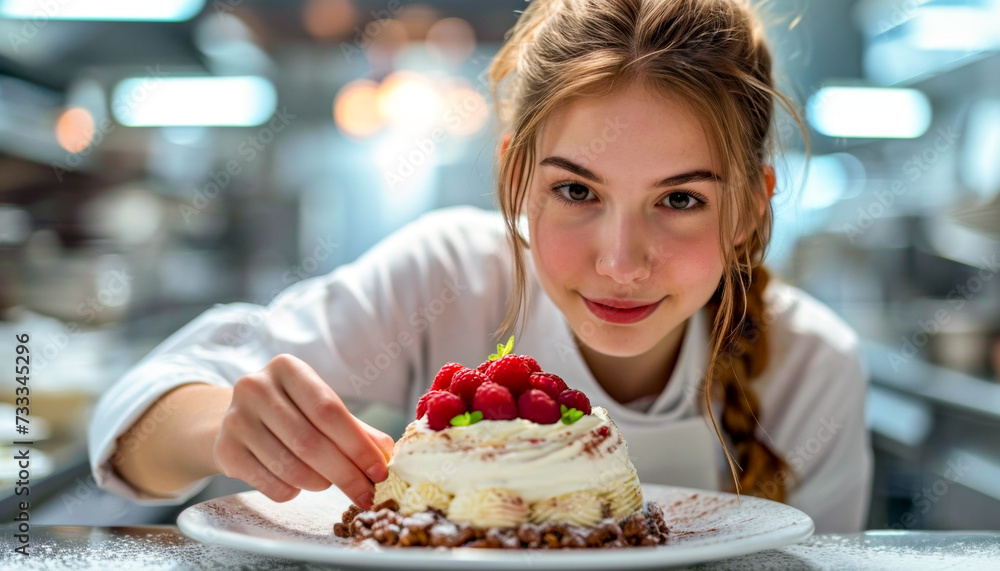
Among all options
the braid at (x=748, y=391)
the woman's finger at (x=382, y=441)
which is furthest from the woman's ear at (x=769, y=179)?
the woman's finger at (x=382, y=441)

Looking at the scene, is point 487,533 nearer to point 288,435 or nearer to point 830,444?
Answer: point 288,435

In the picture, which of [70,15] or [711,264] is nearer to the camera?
[711,264]

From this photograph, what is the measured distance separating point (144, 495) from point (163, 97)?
3924 mm

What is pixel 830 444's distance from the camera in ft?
5.77

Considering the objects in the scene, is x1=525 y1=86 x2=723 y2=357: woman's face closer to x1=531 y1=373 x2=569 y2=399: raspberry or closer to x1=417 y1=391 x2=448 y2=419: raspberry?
x1=531 y1=373 x2=569 y2=399: raspberry

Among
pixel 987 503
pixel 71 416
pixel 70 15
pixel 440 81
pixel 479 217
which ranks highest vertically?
pixel 440 81

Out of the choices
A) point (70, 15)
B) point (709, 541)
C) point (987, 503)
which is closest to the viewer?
point (709, 541)

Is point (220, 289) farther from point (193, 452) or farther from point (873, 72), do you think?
point (873, 72)

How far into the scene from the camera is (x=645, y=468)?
167 centimetres

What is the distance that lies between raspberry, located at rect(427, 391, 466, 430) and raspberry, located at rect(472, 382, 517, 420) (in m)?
0.03

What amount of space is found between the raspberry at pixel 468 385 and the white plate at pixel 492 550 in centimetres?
22

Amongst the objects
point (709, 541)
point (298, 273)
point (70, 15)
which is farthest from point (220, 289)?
point (709, 541)

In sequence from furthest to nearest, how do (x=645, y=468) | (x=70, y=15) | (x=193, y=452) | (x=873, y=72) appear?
(x=873, y=72) → (x=70, y=15) → (x=645, y=468) → (x=193, y=452)

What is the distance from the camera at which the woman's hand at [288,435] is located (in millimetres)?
959
